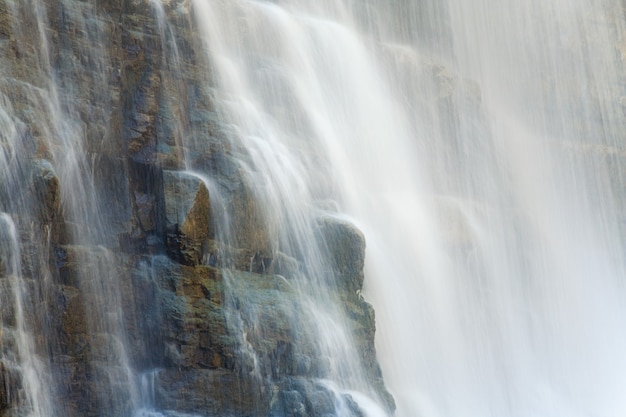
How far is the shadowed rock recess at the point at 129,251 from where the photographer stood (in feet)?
61.4

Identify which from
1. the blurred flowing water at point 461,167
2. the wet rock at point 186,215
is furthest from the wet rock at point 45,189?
the blurred flowing water at point 461,167

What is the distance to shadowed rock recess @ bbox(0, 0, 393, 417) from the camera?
18703mm

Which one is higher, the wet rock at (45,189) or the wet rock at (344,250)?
the wet rock at (45,189)

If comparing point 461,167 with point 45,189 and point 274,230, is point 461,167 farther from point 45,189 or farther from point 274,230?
point 45,189

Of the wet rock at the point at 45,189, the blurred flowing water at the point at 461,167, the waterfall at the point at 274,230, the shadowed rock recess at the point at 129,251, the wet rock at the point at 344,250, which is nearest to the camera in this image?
the shadowed rock recess at the point at 129,251

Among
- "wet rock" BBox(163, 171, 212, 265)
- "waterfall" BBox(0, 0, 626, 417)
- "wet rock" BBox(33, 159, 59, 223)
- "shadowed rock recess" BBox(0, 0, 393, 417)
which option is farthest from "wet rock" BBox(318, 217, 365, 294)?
"wet rock" BBox(33, 159, 59, 223)

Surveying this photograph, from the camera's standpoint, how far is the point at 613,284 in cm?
4022

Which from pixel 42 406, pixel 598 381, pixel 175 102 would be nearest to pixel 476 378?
pixel 598 381

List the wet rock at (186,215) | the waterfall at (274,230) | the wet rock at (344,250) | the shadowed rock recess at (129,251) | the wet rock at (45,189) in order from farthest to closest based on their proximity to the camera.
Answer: the wet rock at (344,250), the wet rock at (186,215), the waterfall at (274,230), the wet rock at (45,189), the shadowed rock recess at (129,251)

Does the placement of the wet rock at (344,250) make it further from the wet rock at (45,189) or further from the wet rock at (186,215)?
the wet rock at (45,189)

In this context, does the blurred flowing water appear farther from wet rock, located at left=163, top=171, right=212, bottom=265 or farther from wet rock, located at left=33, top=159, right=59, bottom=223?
wet rock, located at left=33, top=159, right=59, bottom=223

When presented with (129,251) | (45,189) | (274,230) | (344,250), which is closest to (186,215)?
(129,251)

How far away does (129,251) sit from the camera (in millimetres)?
20406

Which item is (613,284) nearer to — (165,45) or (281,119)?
(281,119)
